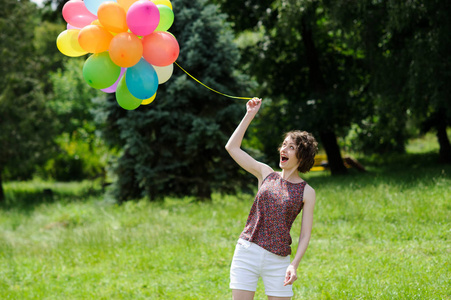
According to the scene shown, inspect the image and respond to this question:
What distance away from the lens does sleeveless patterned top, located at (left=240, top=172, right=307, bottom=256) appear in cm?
326

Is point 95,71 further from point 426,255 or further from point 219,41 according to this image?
point 219,41

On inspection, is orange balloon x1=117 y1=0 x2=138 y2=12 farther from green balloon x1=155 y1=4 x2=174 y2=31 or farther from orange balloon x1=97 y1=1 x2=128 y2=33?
green balloon x1=155 y1=4 x2=174 y2=31

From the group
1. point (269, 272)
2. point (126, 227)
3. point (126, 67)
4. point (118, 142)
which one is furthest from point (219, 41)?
point (269, 272)

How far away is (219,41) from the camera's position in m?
11.3

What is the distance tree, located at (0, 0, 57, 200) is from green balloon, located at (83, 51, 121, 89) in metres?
15.7

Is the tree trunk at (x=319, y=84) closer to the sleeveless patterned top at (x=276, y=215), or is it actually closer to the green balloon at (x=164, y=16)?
the green balloon at (x=164, y=16)

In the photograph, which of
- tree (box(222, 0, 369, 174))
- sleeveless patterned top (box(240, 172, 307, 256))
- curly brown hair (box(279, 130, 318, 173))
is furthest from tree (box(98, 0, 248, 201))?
sleeveless patterned top (box(240, 172, 307, 256))

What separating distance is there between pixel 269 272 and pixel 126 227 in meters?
6.34

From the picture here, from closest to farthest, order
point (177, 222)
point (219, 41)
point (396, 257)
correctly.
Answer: point (396, 257) < point (177, 222) < point (219, 41)

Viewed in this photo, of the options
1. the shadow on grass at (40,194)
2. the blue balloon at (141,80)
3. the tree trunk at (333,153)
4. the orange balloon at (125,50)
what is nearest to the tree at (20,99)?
the shadow on grass at (40,194)

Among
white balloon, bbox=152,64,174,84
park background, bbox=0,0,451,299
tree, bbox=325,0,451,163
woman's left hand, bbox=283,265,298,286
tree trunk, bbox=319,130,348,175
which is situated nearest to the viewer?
woman's left hand, bbox=283,265,298,286

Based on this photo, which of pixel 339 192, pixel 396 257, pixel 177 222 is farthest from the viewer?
pixel 339 192

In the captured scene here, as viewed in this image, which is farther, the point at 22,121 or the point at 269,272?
the point at 22,121

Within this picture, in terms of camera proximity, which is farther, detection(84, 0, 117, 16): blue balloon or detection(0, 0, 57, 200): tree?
detection(0, 0, 57, 200): tree
